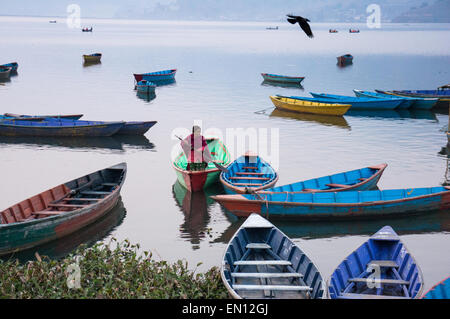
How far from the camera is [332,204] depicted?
1708cm

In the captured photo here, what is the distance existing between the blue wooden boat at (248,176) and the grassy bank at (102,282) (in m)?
6.91

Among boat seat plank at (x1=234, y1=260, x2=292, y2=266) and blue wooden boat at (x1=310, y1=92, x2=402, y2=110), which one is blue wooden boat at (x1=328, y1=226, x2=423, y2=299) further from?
blue wooden boat at (x1=310, y1=92, x2=402, y2=110)

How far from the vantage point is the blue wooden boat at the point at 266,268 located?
10.8 m

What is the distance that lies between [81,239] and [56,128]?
45.6 ft

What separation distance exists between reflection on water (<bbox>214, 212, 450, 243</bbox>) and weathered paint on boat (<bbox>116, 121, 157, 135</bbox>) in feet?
42.6

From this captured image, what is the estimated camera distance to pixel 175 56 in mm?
96000

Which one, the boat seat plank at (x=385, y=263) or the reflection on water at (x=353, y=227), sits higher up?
the boat seat plank at (x=385, y=263)

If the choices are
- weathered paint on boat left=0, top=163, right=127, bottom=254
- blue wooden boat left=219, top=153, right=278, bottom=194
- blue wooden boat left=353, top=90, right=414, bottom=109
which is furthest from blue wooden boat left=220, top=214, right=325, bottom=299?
blue wooden boat left=353, top=90, right=414, bottom=109

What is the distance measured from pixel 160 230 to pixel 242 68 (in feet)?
197

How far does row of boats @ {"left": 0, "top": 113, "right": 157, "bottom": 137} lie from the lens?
28750mm

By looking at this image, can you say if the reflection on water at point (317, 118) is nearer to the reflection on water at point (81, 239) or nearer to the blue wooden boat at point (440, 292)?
the reflection on water at point (81, 239)

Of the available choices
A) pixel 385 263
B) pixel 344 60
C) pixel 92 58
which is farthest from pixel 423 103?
pixel 92 58

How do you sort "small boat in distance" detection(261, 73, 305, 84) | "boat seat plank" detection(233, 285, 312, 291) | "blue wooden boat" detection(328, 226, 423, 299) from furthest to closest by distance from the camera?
"small boat in distance" detection(261, 73, 305, 84), "blue wooden boat" detection(328, 226, 423, 299), "boat seat plank" detection(233, 285, 312, 291)

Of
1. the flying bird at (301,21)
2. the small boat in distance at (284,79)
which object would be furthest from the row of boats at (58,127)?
the small boat in distance at (284,79)
